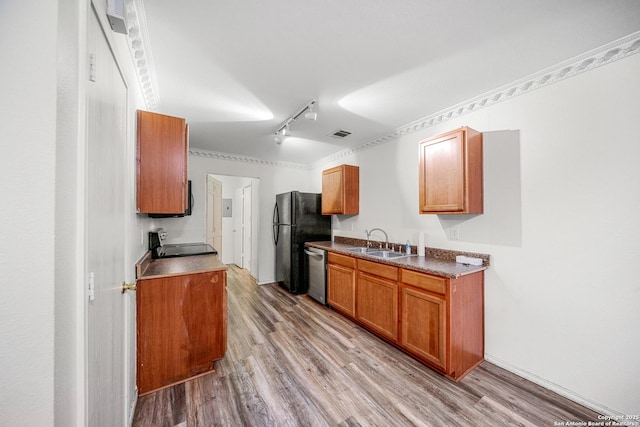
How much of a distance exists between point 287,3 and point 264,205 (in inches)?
144

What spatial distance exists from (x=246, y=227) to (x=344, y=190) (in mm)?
2946

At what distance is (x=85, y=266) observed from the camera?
0.81 meters

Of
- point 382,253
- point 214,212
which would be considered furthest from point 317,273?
point 214,212

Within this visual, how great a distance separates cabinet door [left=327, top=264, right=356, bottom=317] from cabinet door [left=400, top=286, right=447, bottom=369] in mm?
777

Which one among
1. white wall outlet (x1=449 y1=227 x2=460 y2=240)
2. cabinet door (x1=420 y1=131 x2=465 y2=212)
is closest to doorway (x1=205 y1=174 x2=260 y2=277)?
cabinet door (x1=420 y1=131 x2=465 y2=212)

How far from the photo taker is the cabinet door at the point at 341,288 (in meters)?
3.02

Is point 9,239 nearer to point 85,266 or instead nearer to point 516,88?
point 85,266

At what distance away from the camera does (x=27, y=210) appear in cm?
62

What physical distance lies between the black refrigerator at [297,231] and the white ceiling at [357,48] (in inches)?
72.1

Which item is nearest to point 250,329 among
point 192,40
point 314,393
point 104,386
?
point 314,393

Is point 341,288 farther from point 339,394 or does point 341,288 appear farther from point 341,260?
point 339,394

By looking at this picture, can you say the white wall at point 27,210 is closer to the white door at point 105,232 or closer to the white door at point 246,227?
the white door at point 105,232

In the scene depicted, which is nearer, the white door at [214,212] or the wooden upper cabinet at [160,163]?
the wooden upper cabinet at [160,163]

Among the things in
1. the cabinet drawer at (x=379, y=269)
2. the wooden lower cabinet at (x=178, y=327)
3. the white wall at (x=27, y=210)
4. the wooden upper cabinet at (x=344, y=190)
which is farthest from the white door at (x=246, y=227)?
the white wall at (x=27, y=210)
